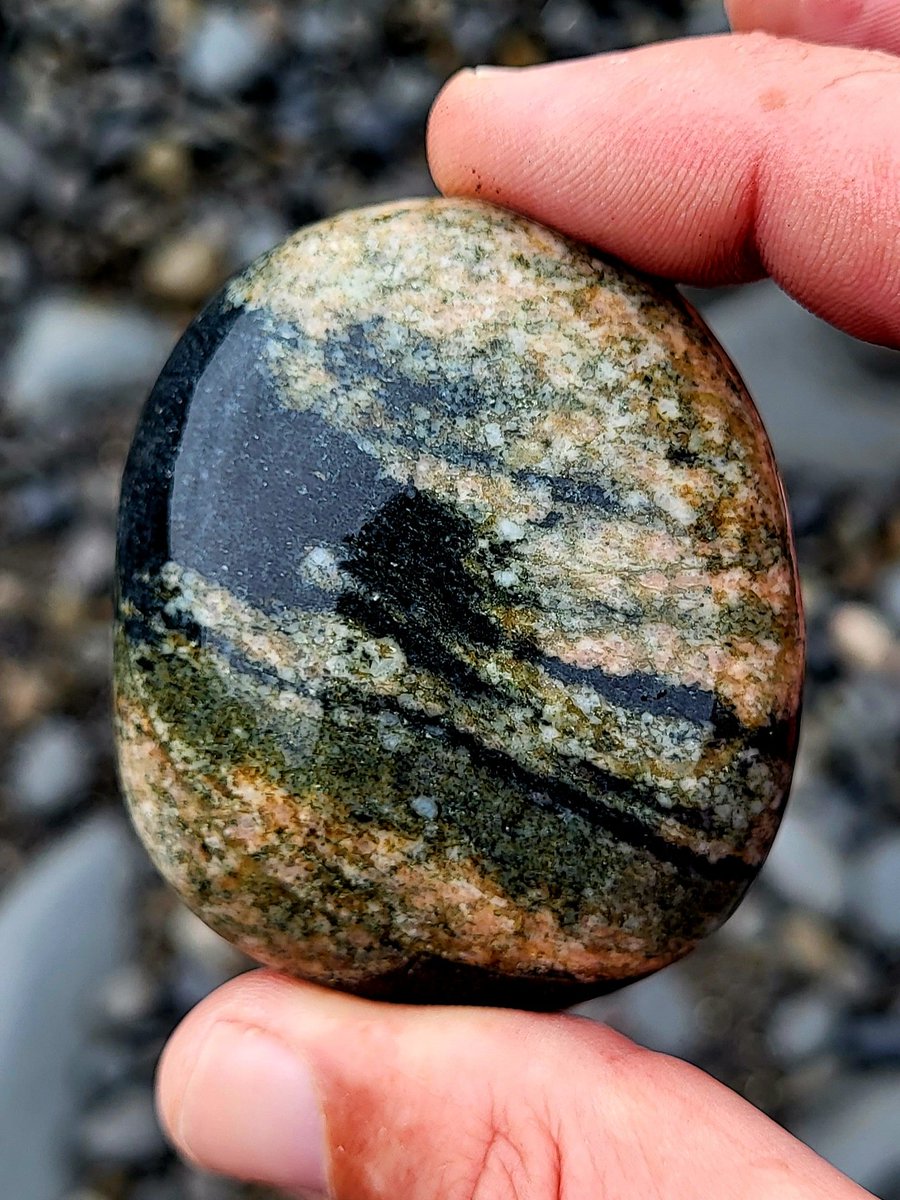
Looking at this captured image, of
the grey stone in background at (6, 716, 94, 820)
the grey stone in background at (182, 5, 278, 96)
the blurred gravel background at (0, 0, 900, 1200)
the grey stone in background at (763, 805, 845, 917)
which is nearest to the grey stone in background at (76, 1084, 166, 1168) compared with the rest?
the blurred gravel background at (0, 0, 900, 1200)

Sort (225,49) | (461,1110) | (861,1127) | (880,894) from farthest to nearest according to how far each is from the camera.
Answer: (225,49) < (880,894) < (861,1127) < (461,1110)

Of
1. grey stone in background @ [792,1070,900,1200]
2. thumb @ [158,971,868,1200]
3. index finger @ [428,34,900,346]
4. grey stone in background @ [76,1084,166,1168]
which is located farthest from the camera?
grey stone in background @ [76,1084,166,1168]

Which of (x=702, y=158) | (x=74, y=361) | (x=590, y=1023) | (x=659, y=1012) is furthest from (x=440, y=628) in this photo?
(x=74, y=361)

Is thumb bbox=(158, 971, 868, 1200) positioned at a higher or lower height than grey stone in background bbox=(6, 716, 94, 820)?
higher

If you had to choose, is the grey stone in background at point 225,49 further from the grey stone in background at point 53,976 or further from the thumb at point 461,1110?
the thumb at point 461,1110

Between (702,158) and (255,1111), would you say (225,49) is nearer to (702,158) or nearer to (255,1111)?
(702,158)

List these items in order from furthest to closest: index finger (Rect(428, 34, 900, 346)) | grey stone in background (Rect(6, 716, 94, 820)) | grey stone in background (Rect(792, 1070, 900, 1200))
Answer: grey stone in background (Rect(6, 716, 94, 820)) → grey stone in background (Rect(792, 1070, 900, 1200)) → index finger (Rect(428, 34, 900, 346))

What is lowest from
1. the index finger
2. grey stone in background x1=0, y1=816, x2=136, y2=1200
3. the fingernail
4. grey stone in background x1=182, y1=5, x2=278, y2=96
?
grey stone in background x1=0, y1=816, x2=136, y2=1200

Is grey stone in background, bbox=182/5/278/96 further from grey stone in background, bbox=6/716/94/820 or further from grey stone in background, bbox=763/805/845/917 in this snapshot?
grey stone in background, bbox=763/805/845/917

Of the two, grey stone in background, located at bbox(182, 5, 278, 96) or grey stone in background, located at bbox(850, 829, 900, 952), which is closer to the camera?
grey stone in background, located at bbox(850, 829, 900, 952)
